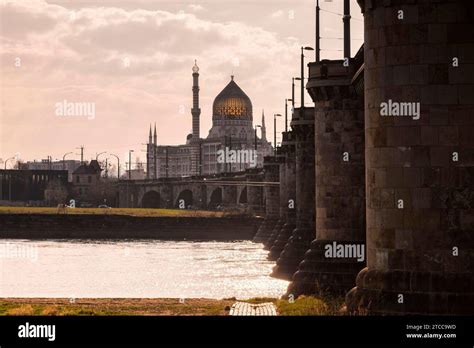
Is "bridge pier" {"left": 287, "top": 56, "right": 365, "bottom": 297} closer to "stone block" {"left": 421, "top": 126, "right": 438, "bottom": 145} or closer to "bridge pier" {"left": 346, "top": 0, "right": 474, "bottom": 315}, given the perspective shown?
"bridge pier" {"left": 346, "top": 0, "right": 474, "bottom": 315}

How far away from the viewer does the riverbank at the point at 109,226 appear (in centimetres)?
13038

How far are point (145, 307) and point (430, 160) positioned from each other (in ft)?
44.1

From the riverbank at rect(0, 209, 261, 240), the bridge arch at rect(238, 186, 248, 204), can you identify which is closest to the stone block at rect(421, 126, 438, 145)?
the riverbank at rect(0, 209, 261, 240)

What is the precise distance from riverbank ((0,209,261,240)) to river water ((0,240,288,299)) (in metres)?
17.5

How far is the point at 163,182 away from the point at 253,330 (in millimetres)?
170886

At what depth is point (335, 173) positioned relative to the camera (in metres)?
42.4

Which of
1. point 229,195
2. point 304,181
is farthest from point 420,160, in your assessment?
point 229,195

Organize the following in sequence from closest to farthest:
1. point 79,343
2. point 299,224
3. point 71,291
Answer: point 79,343 → point 71,291 → point 299,224

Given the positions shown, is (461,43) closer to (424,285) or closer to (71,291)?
(424,285)

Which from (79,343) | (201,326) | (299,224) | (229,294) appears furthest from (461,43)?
(299,224)

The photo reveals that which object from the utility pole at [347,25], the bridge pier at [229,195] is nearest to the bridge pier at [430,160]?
the utility pole at [347,25]

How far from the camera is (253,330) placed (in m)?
20.2

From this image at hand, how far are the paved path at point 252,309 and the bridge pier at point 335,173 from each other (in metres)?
7.84

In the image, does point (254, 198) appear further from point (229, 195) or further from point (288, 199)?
point (288, 199)
